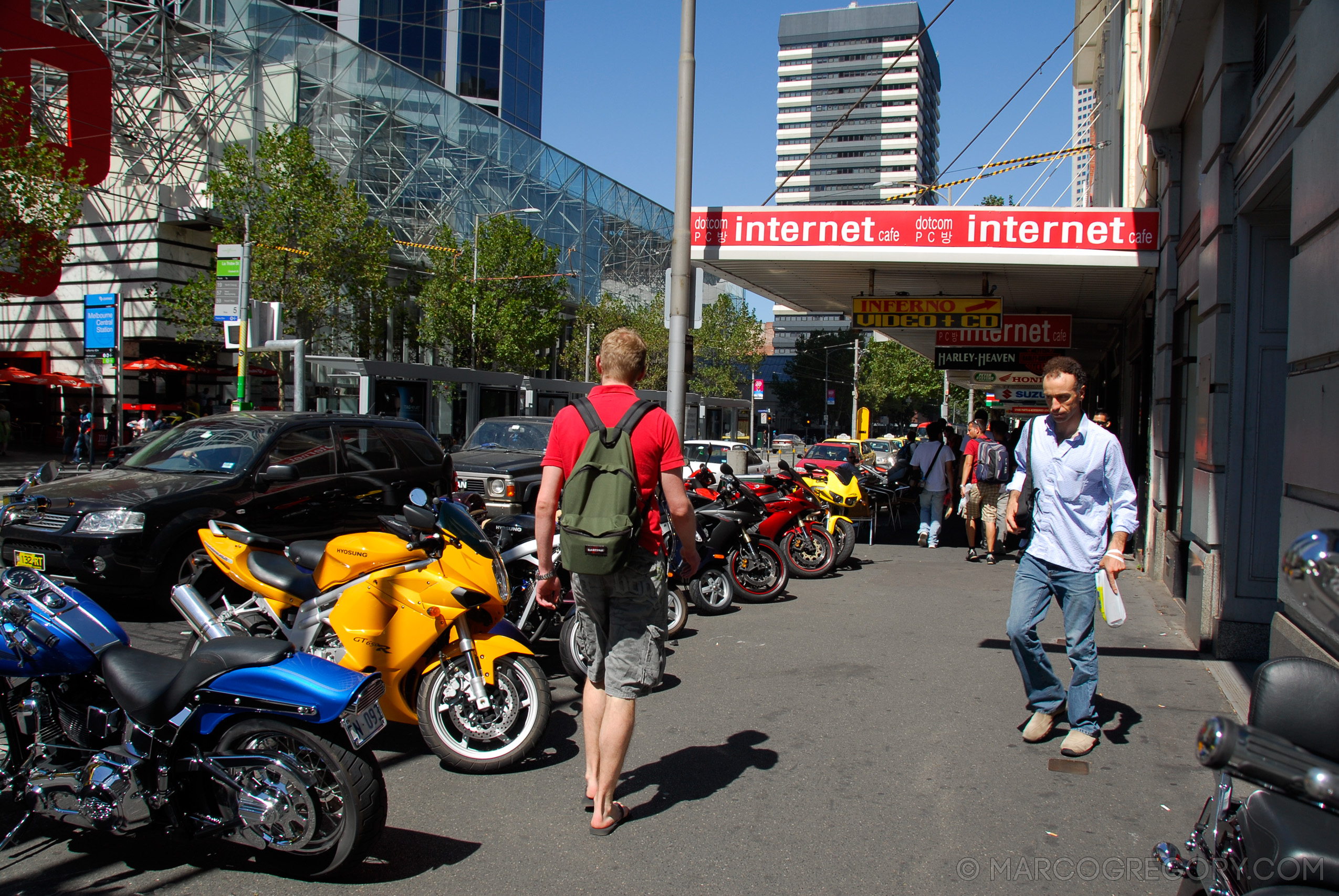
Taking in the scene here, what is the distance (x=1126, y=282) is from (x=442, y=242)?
2942 cm

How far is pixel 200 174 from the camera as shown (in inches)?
1268

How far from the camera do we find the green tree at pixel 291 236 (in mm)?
27188

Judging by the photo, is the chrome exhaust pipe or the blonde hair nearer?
the blonde hair

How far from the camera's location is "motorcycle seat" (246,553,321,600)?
4770 mm

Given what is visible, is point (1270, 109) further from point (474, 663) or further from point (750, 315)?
point (750, 315)

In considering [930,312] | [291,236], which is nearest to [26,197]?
[291,236]

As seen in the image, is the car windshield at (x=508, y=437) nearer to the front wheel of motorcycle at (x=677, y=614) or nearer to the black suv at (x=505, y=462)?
the black suv at (x=505, y=462)

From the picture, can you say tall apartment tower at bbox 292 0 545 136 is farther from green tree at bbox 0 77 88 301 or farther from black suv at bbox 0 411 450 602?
black suv at bbox 0 411 450 602

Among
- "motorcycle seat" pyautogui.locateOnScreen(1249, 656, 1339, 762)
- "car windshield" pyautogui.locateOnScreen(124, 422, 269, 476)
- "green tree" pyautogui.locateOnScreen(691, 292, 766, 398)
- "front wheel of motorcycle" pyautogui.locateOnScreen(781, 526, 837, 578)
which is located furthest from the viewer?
"green tree" pyautogui.locateOnScreen(691, 292, 766, 398)

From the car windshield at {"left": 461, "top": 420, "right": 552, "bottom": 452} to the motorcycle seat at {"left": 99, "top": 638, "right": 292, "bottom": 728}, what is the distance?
10.5 m

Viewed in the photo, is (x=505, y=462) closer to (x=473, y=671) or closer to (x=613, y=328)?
(x=473, y=671)

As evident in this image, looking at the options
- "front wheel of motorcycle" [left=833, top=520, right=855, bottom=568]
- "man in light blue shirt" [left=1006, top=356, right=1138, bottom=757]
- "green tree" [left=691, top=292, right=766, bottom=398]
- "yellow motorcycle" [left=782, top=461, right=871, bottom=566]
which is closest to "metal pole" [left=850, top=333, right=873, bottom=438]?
"green tree" [left=691, top=292, right=766, bottom=398]

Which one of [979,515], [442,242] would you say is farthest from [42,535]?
[442,242]

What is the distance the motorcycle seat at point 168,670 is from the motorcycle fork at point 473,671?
1.04 m
